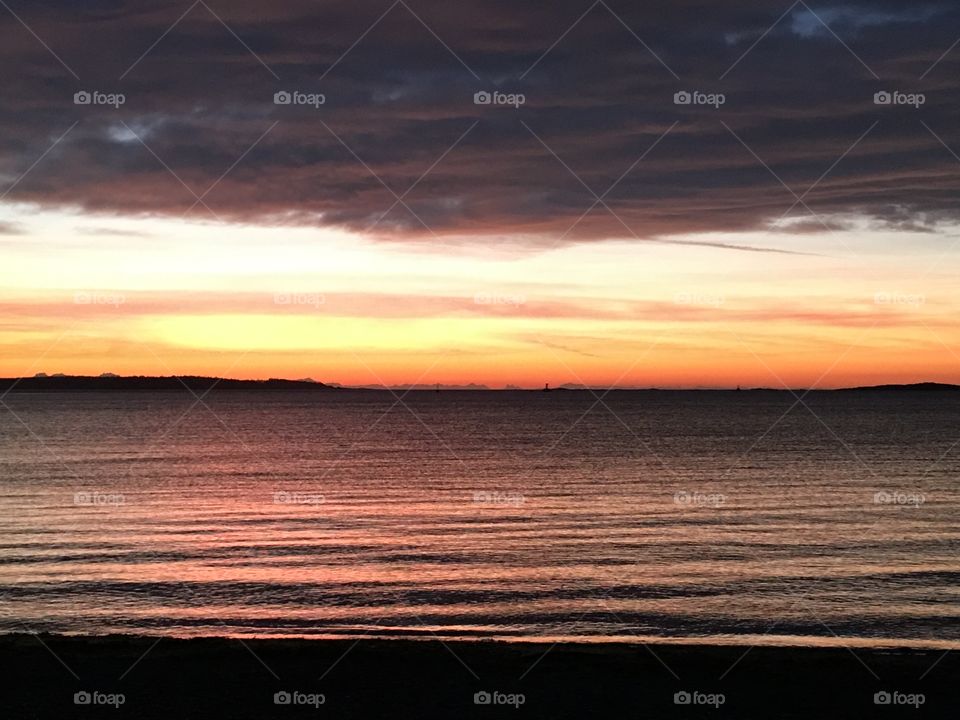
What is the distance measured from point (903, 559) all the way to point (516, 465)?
154 ft

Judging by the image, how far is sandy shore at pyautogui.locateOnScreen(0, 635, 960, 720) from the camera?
1509 cm

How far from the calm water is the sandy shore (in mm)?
4676

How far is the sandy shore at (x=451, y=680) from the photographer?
49.5 feet

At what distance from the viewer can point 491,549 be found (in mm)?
35281

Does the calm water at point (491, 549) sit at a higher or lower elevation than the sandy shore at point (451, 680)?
higher

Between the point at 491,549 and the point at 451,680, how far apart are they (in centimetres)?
1861

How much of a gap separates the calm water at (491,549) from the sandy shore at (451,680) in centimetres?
468

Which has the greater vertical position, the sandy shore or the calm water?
the calm water

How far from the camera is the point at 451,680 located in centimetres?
1675

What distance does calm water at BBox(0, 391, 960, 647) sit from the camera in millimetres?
24828

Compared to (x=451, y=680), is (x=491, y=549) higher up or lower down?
higher up

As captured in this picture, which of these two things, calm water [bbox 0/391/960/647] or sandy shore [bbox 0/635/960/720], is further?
calm water [bbox 0/391/960/647]

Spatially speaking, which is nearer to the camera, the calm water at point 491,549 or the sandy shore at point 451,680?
the sandy shore at point 451,680

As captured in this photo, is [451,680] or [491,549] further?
[491,549]
